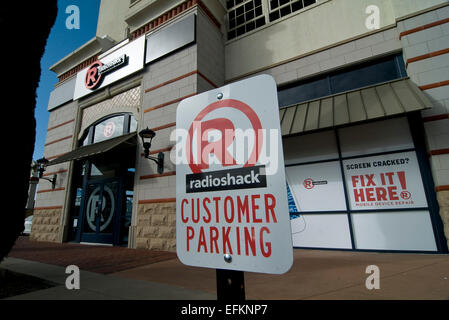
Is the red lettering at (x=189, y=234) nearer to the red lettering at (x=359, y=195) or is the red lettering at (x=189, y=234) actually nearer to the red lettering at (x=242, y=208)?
the red lettering at (x=242, y=208)

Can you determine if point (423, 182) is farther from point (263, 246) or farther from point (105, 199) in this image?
point (105, 199)

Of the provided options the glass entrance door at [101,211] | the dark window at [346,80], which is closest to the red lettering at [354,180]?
the dark window at [346,80]

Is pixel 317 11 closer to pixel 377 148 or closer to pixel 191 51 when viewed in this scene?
pixel 191 51

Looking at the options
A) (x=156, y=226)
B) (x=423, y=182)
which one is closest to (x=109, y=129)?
(x=156, y=226)

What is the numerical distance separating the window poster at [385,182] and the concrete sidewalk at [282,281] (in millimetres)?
1182

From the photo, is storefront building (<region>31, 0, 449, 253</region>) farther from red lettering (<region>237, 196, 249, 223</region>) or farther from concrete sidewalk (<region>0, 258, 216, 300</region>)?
red lettering (<region>237, 196, 249, 223</region>)

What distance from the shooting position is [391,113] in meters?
4.59

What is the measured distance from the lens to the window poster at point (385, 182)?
505 centimetres

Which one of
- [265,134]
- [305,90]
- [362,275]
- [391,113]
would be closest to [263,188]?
[265,134]

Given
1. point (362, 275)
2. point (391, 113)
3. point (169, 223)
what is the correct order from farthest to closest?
1. point (169, 223)
2. point (391, 113)
3. point (362, 275)

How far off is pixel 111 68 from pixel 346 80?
8.17m

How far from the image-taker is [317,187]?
5.98 meters

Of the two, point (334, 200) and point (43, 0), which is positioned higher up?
point (43, 0)

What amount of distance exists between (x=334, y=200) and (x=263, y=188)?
5.57 metres
